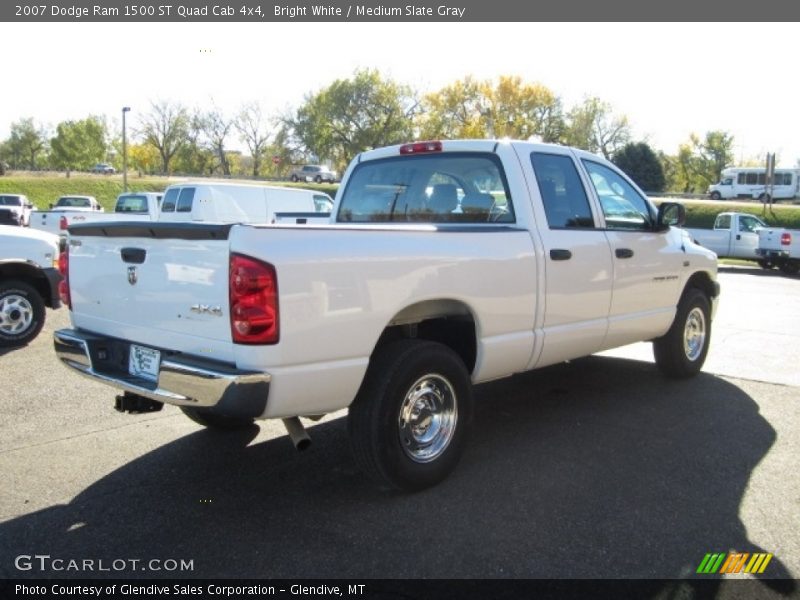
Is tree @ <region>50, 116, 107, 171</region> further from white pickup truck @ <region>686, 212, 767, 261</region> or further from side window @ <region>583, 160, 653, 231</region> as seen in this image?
side window @ <region>583, 160, 653, 231</region>

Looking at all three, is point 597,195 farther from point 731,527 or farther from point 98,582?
point 98,582

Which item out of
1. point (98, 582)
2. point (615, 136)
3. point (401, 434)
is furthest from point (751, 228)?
point (615, 136)

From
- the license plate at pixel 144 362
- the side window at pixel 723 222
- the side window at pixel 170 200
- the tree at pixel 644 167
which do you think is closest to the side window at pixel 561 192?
the license plate at pixel 144 362

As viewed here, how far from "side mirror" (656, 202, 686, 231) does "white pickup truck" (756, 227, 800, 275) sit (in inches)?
638

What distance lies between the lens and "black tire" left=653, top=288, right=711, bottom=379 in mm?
6266

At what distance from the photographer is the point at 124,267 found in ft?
12.4

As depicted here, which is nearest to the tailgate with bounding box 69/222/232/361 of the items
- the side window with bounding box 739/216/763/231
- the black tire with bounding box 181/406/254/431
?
the black tire with bounding box 181/406/254/431

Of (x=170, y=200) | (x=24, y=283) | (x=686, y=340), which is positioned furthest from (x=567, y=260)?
(x=170, y=200)

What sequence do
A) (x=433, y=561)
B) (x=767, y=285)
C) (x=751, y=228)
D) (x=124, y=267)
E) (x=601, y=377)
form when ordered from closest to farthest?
(x=433, y=561), (x=124, y=267), (x=601, y=377), (x=767, y=285), (x=751, y=228)

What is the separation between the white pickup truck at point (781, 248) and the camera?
19609 mm

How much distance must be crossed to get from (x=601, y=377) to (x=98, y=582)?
16.2 feet

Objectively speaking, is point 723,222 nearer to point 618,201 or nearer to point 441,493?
point 618,201

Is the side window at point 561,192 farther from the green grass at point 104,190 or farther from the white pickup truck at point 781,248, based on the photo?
the green grass at point 104,190
